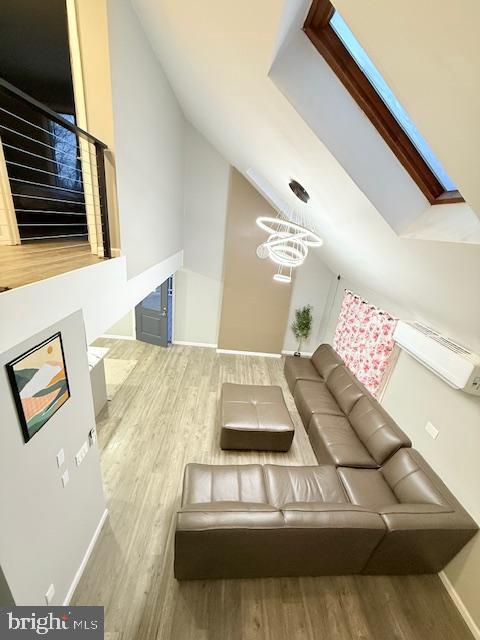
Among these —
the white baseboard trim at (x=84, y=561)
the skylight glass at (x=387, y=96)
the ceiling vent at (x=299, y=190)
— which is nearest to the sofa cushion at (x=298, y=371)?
the ceiling vent at (x=299, y=190)

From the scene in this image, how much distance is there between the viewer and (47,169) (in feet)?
10.1

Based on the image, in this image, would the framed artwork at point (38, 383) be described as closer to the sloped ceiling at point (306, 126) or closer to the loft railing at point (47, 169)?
the loft railing at point (47, 169)

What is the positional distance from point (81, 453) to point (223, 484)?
128 centimetres

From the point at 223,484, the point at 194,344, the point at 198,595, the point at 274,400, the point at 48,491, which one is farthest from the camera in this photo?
the point at 194,344

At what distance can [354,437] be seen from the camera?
3.24 m

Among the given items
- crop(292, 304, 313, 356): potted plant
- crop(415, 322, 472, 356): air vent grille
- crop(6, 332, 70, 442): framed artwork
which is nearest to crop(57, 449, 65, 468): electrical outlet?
crop(6, 332, 70, 442): framed artwork

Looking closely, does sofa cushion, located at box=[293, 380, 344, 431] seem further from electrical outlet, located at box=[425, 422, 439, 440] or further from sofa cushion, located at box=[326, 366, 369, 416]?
electrical outlet, located at box=[425, 422, 439, 440]

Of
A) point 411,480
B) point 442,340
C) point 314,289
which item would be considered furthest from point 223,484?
point 314,289

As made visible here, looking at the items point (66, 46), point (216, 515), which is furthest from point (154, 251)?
point (216, 515)

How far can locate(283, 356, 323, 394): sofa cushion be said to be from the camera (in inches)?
175

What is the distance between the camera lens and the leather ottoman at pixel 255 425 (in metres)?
3.27

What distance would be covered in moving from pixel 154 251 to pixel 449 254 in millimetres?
3053

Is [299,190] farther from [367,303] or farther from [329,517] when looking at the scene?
[329,517]

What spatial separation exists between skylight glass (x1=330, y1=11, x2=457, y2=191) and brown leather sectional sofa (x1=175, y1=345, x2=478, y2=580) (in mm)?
2318
